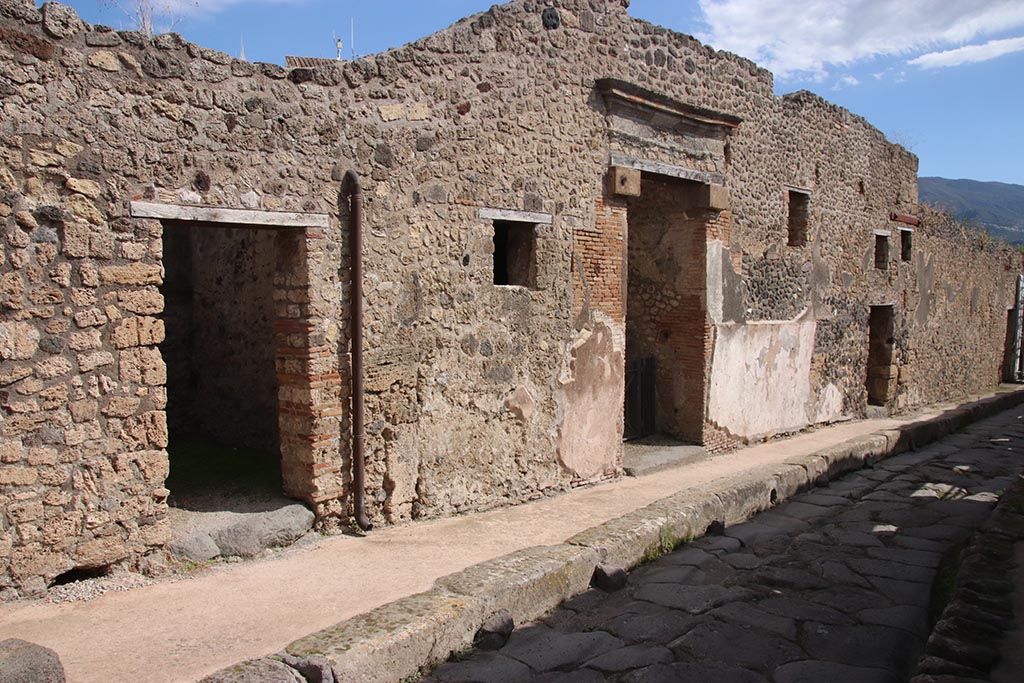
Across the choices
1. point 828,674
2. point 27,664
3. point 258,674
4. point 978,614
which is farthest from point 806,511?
point 27,664

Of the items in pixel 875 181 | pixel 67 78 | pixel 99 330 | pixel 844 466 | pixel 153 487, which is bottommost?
pixel 844 466

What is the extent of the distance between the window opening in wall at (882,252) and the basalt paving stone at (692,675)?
460 inches

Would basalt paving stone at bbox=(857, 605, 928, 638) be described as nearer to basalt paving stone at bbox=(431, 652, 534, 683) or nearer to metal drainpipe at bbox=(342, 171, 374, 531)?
basalt paving stone at bbox=(431, 652, 534, 683)

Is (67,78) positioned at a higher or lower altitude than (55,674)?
higher

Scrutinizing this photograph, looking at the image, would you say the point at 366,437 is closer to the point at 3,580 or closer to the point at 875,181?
the point at 3,580

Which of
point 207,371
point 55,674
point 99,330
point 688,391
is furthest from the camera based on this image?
point 688,391

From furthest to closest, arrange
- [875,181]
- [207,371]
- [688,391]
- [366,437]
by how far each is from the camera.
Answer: [875,181] < [688,391] < [207,371] < [366,437]

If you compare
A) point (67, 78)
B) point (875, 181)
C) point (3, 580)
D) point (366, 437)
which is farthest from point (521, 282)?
point (875, 181)

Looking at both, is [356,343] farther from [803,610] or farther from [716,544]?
[803,610]

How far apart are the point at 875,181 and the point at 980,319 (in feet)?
25.4

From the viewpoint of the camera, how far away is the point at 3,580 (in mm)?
4359

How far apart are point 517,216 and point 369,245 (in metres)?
1.64

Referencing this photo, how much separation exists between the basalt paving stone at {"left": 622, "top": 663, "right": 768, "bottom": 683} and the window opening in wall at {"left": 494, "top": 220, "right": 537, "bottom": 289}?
4133mm

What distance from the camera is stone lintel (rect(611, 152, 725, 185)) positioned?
26.8ft
